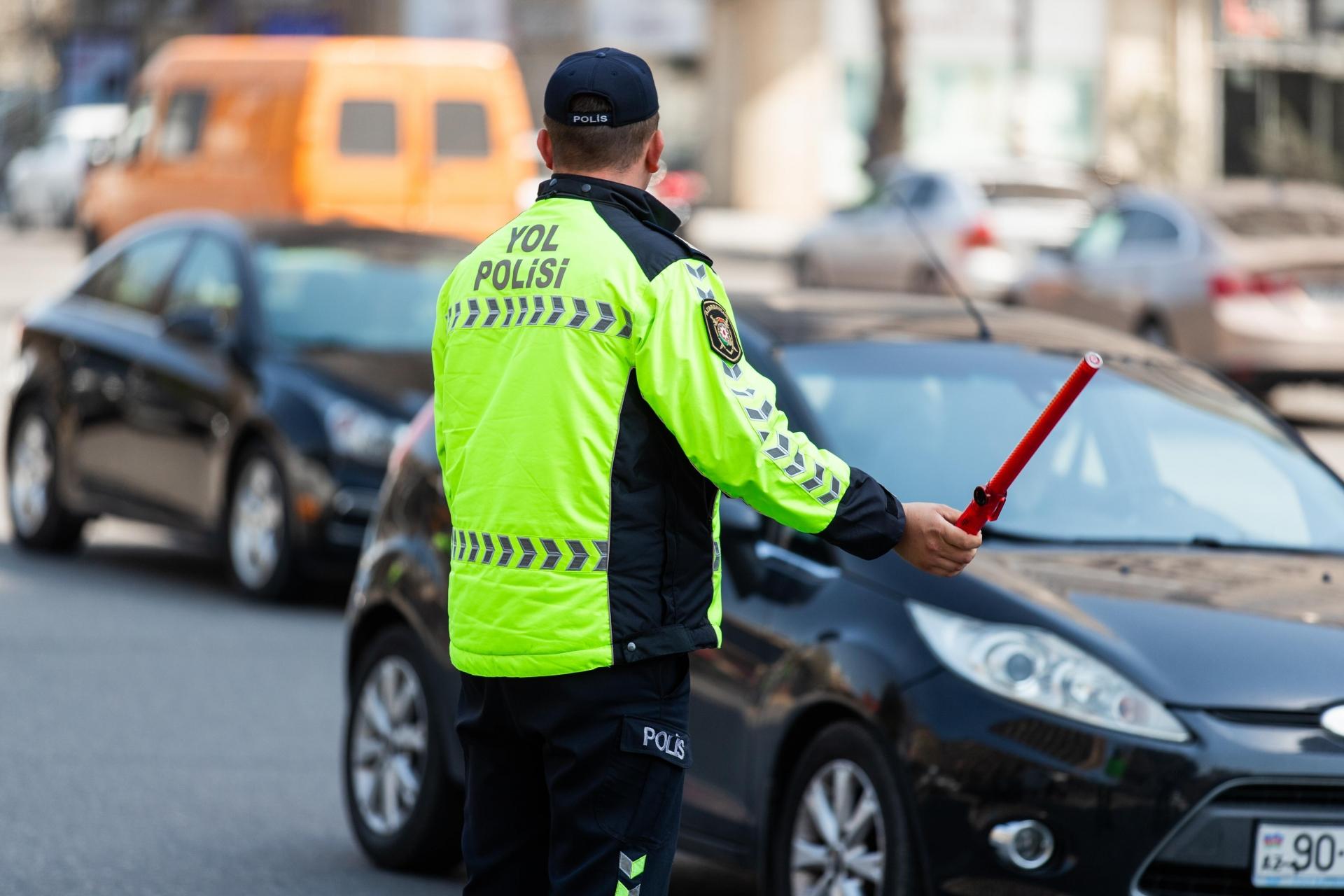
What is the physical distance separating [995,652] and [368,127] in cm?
1475

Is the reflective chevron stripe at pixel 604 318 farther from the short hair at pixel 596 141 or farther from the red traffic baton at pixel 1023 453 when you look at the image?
the red traffic baton at pixel 1023 453

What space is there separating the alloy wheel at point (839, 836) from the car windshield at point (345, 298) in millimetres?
5859

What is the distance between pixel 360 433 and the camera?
9953 mm

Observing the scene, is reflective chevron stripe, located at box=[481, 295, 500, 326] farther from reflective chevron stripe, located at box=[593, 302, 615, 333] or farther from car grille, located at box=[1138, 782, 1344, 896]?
car grille, located at box=[1138, 782, 1344, 896]

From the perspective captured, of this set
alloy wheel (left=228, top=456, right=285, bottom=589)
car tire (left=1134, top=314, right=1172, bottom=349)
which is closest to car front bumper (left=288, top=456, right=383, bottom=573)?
alloy wheel (left=228, top=456, right=285, bottom=589)

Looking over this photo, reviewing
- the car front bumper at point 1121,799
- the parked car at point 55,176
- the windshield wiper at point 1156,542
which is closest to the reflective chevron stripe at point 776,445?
the car front bumper at point 1121,799

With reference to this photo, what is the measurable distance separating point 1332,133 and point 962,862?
45.8 meters

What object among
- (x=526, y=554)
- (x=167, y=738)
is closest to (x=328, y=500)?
(x=167, y=738)

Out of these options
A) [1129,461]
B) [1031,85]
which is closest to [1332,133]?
[1031,85]

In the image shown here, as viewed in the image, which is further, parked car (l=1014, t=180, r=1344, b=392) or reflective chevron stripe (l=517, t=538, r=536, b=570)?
parked car (l=1014, t=180, r=1344, b=392)

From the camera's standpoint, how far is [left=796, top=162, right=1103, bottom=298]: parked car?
20938 millimetres

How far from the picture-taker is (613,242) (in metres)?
3.46

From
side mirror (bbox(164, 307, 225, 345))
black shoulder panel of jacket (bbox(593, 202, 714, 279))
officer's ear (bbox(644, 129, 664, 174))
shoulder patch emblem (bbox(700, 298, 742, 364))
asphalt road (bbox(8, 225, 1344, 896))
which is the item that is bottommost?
asphalt road (bbox(8, 225, 1344, 896))

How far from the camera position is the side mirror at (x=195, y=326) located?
33.7ft
